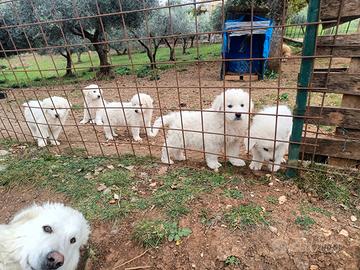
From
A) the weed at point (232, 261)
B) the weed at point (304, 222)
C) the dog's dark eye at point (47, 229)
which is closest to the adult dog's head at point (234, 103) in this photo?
the weed at point (304, 222)

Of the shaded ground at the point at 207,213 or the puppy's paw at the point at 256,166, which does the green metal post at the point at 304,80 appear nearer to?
the shaded ground at the point at 207,213

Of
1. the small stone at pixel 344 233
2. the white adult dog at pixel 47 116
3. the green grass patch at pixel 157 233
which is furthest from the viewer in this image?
the white adult dog at pixel 47 116

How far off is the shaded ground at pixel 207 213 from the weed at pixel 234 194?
0.01 meters

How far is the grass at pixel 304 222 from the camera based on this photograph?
2.63 m

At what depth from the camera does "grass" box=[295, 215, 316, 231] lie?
104 inches

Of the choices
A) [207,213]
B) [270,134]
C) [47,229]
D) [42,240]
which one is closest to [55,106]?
[47,229]

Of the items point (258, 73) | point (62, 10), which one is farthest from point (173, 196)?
point (62, 10)

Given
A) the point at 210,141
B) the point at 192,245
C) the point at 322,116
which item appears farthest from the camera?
the point at 210,141

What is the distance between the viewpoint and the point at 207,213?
290cm

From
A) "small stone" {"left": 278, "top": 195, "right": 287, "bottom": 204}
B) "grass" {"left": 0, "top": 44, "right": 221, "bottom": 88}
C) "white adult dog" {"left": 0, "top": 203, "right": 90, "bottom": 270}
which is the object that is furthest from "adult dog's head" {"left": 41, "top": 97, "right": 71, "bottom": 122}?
"small stone" {"left": 278, "top": 195, "right": 287, "bottom": 204}

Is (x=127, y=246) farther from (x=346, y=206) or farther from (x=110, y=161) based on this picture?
(x=346, y=206)

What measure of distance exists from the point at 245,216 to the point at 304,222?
550mm

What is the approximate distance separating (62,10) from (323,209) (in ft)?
44.0

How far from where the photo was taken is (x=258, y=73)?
10.1m
